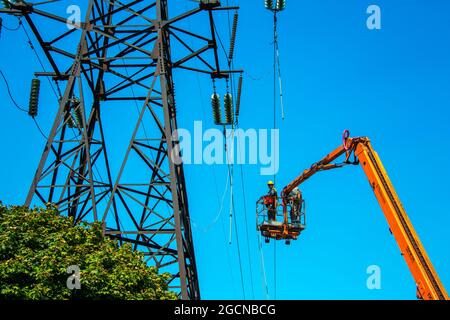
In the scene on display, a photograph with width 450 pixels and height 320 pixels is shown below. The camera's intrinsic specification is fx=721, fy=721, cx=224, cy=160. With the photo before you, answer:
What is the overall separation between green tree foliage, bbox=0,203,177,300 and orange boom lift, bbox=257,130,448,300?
302 inches

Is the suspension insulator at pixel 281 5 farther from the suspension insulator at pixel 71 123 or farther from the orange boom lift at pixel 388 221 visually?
the suspension insulator at pixel 71 123

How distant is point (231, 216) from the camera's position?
3325 centimetres

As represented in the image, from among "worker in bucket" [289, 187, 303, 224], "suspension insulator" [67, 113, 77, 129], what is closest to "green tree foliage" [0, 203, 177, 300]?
"suspension insulator" [67, 113, 77, 129]

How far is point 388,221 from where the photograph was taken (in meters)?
24.7

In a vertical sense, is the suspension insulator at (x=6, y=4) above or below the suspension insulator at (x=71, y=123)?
above

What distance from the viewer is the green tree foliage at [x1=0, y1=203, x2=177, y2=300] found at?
19.2 metres

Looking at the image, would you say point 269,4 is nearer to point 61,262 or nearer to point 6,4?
point 6,4

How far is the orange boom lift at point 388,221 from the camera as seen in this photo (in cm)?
2230

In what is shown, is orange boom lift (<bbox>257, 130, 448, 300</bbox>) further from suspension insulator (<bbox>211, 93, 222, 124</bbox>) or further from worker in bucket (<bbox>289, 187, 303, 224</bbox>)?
suspension insulator (<bbox>211, 93, 222, 124</bbox>)

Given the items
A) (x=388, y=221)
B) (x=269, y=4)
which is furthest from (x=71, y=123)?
(x=388, y=221)

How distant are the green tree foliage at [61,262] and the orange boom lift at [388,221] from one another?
7679 millimetres

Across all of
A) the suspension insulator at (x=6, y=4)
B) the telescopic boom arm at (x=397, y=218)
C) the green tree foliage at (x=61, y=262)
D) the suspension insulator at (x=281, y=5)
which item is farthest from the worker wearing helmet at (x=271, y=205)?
the suspension insulator at (x=6, y=4)

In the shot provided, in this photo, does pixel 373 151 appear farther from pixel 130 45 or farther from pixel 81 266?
pixel 81 266

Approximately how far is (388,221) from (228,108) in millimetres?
9412
